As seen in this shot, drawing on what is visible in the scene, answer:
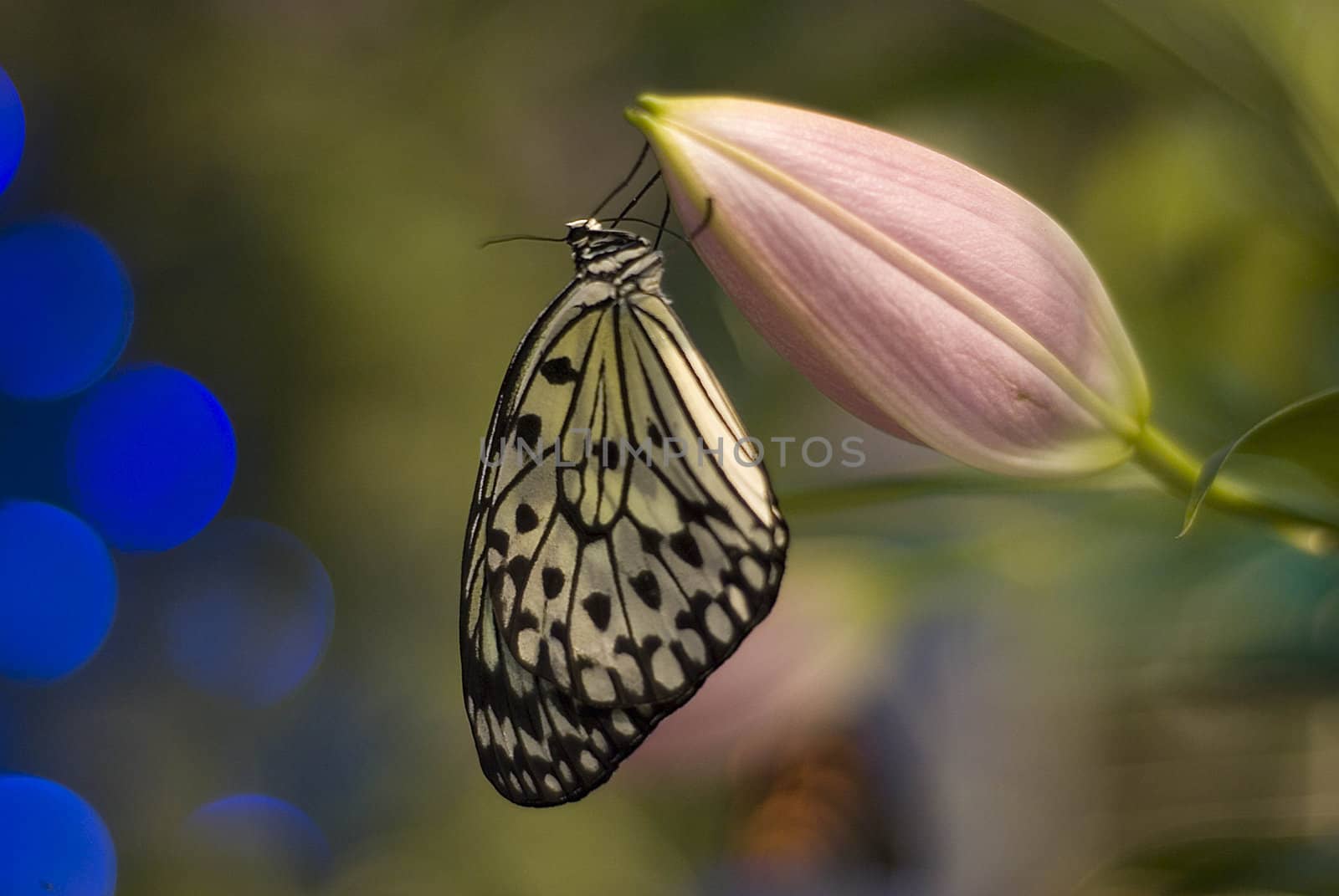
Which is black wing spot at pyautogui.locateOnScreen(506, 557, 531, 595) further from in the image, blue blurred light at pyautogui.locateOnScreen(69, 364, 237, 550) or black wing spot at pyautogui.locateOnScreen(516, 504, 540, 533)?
blue blurred light at pyautogui.locateOnScreen(69, 364, 237, 550)

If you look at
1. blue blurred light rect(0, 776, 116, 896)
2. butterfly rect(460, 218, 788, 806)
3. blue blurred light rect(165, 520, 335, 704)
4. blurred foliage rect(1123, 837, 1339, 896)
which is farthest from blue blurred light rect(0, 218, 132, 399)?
blurred foliage rect(1123, 837, 1339, 896)

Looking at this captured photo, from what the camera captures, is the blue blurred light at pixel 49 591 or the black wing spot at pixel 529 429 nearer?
the black wing spot at pixel 529 429

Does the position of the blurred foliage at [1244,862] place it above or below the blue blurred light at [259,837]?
below

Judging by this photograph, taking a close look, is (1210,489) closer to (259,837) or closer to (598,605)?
(598,605)

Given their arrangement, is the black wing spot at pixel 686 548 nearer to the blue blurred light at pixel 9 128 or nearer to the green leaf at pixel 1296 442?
the green leaf at pixel 1296 442

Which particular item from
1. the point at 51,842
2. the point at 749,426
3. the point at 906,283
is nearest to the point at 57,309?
the point at 51,842

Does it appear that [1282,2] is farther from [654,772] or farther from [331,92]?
[331,92]

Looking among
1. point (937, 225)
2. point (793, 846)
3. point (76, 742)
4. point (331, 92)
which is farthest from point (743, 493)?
point (76, 742)

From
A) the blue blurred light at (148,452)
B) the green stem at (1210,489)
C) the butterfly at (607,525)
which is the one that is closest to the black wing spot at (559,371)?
the butterfly at (607,525)
